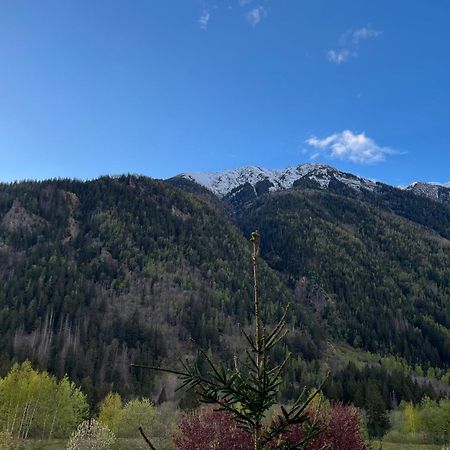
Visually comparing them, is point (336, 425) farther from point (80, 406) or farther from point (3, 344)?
point (3, 344)

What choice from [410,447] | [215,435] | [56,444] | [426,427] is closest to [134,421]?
[56,444]

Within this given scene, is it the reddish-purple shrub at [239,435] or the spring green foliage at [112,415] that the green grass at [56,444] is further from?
the reddish-purple shrub at [239,435]

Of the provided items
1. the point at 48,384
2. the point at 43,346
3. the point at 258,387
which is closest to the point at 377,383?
the point at 48,384

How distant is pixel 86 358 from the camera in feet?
540

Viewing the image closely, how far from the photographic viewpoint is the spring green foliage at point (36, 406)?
75938mm

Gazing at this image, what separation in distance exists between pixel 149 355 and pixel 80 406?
337ft

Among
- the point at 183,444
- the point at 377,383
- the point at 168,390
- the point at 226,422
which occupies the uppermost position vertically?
the point at 226,422

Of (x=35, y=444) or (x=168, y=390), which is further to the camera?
(x=168, y=390)

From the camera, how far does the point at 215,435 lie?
143 ft

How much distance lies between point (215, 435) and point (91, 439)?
2998 centimetres

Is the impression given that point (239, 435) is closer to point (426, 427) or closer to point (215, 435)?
point (215, 435)

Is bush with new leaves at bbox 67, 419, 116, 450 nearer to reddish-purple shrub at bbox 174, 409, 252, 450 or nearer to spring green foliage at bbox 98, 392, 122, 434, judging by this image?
spring green foliage at bbox 98, 392, 122, 434

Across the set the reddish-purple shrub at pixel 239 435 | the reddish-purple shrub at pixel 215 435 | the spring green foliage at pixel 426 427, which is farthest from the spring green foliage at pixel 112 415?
the spring green foliage at pixel 426 427

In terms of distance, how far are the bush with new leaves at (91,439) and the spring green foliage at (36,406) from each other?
17599mm
